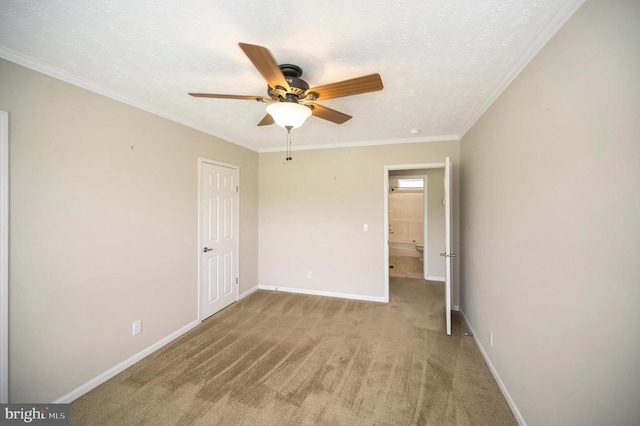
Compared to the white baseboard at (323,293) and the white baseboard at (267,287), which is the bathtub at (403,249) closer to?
the white baseboard at (323,293)

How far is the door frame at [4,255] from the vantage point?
1.52m

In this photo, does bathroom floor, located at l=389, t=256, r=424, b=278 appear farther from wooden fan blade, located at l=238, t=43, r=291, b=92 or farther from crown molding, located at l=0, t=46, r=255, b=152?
crown molding, located at l=0, t=46, r=255, b=152

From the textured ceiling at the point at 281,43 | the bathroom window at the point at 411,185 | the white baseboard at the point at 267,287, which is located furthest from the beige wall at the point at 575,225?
the bathroom window at the point at 411,185

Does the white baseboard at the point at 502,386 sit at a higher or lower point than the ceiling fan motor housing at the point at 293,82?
lower

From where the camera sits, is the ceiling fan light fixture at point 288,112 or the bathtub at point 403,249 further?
the bathtub at point 403,249

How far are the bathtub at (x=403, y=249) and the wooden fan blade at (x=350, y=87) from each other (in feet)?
21.3

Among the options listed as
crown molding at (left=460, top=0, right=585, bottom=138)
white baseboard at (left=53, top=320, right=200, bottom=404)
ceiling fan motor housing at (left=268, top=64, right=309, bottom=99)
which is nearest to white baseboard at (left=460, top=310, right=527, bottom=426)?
crown molding at (left=460, top=0, right=585, bottom=138)

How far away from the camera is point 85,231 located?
6.41 feet

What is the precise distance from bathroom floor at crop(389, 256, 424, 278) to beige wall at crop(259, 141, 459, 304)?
1.78 m

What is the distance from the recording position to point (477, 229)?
259 cm

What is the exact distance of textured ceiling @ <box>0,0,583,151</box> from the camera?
119cm

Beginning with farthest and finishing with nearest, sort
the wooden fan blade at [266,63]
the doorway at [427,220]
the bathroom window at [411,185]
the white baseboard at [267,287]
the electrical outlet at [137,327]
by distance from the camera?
the bathroom window at [411,185]
the white baseboard at [267,287]
the doorway at [427,220]
the electrical outlet at [137,327]
the wooden fan blade at [266,63]

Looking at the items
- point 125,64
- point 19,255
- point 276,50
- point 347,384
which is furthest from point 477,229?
point 19,255

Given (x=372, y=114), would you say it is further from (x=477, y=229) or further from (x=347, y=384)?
(x=347, y=384)
